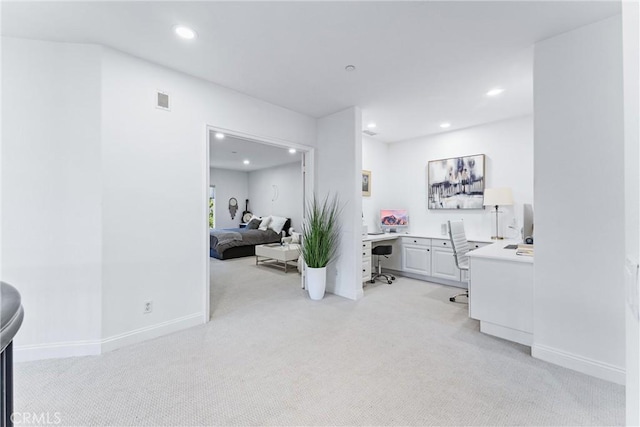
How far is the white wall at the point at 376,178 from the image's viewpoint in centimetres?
513

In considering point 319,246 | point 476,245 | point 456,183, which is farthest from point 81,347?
point 456,183

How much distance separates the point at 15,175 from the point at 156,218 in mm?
987

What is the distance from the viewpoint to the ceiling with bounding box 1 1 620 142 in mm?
1867

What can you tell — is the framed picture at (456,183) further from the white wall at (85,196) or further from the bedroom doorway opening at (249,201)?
the white wall at (85,196)

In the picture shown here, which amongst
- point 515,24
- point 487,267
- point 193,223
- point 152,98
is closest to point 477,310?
point 487,267

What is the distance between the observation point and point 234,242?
649 cm

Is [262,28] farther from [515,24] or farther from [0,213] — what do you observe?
[0,213]

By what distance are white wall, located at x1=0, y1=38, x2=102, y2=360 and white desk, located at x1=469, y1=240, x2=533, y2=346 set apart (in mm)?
3343

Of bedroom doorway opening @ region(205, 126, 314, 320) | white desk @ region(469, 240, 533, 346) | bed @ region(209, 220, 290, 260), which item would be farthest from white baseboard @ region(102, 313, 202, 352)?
bed @ region(209, 220, 290, 260)

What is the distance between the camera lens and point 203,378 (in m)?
1.94

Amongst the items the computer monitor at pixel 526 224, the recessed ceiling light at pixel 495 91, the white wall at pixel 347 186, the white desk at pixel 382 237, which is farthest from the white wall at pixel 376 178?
the computer monitor at pixel 526 224

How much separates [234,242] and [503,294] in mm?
5401

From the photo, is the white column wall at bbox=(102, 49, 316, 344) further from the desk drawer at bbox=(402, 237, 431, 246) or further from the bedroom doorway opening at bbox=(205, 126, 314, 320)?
the desk drawer at bbox=(402, 237, 431, 246)

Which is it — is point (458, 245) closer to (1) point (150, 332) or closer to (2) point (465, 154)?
(2) point (465, 154)
